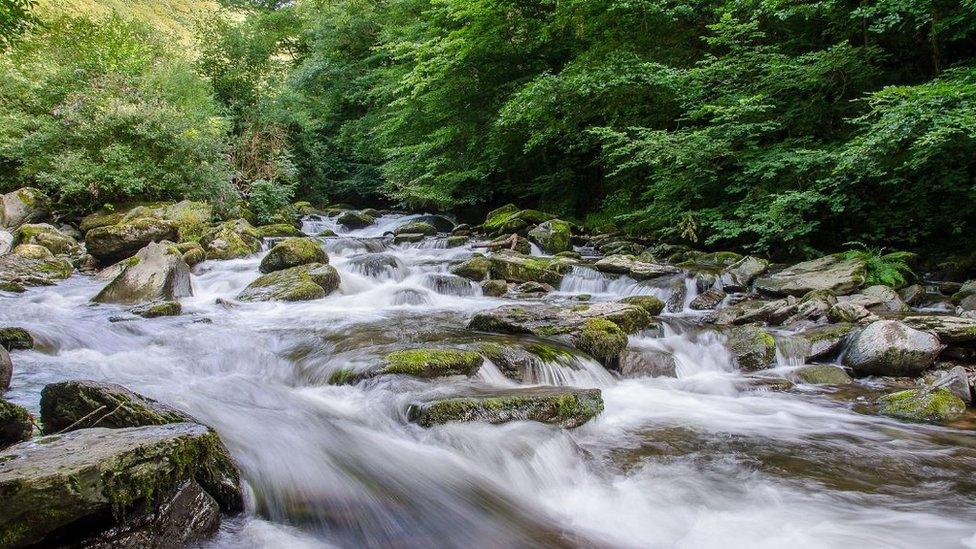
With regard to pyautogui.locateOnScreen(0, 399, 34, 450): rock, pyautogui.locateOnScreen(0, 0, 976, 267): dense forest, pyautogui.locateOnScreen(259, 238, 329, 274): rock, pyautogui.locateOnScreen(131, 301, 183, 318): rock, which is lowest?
pyautogui.locateOnScreen(131, 301, 183, 318): rock

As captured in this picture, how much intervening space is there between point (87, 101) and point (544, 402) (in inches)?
576

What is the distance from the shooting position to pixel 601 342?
5641mm

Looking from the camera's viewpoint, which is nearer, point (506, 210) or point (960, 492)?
point (960, 492)

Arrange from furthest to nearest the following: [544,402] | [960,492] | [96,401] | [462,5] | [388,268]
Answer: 1. [462,5]
2. [388,268]
3. [544,402]
4. [960,492]
5. [96,401]

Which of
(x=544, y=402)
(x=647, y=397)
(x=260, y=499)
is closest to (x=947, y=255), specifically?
(x=647, y=397)

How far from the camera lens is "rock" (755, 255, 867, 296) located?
739 centimetres

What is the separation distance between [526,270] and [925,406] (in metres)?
6.12

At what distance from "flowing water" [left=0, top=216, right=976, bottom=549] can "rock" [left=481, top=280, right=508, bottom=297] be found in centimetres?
256

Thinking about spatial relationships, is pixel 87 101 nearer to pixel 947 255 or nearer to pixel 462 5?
pixel 462 5

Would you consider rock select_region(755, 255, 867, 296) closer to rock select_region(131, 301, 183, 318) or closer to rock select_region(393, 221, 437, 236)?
rock select_region(131, 301, 183, 318)

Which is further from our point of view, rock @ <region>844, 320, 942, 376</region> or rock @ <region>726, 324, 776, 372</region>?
rock @ <region>726, 324, 776, 372</region>

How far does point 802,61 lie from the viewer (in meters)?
8.76

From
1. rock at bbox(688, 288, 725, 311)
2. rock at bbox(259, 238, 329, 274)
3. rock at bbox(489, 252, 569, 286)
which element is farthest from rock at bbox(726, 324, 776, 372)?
rock at bbox(259, 238, 329, 274)

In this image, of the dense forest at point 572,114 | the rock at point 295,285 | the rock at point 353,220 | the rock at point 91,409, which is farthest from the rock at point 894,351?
the rock at point 353,220
